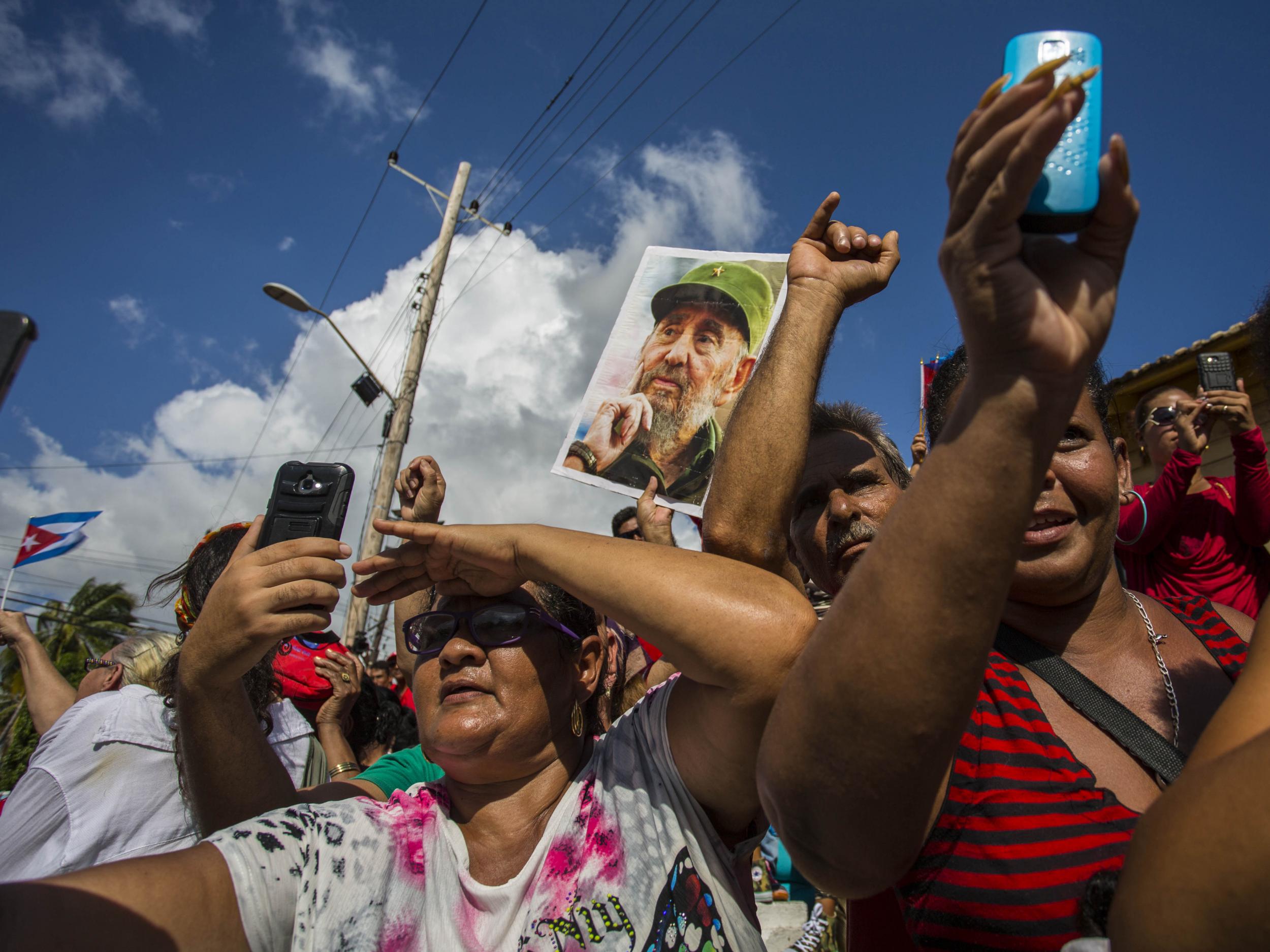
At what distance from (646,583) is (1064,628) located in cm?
93

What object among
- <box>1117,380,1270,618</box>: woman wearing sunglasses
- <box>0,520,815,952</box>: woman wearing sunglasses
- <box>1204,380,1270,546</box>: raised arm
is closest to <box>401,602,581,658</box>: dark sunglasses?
<box>0,520,815,952</box>: woman wearing sunglasses

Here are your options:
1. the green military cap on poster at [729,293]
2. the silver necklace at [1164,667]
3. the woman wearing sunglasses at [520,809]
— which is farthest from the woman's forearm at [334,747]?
the silver necklace at [1164,667]

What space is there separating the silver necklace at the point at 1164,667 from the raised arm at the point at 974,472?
81 centimetres

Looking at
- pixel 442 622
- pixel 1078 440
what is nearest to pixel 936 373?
pixel 1078 440

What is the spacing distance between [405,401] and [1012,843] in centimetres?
1042

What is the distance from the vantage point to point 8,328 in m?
0.74

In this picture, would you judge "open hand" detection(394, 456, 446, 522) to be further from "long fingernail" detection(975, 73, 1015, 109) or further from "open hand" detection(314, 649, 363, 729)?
"open hand" detection(314, 649, 363, 729)

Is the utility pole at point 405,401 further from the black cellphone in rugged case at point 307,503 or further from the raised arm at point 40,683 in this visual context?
the black cellphone in rugged case at point 307,503

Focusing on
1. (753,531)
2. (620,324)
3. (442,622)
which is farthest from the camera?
(620,324)

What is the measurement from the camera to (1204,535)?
289 cm

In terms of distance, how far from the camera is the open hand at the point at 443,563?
5.24ft

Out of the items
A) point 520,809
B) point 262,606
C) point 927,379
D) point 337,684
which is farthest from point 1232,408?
point 337,684

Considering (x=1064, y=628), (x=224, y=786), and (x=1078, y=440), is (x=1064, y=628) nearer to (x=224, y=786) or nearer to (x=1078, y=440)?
(x=1078, y=440)

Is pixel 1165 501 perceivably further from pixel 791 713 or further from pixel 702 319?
pixel 791 713
